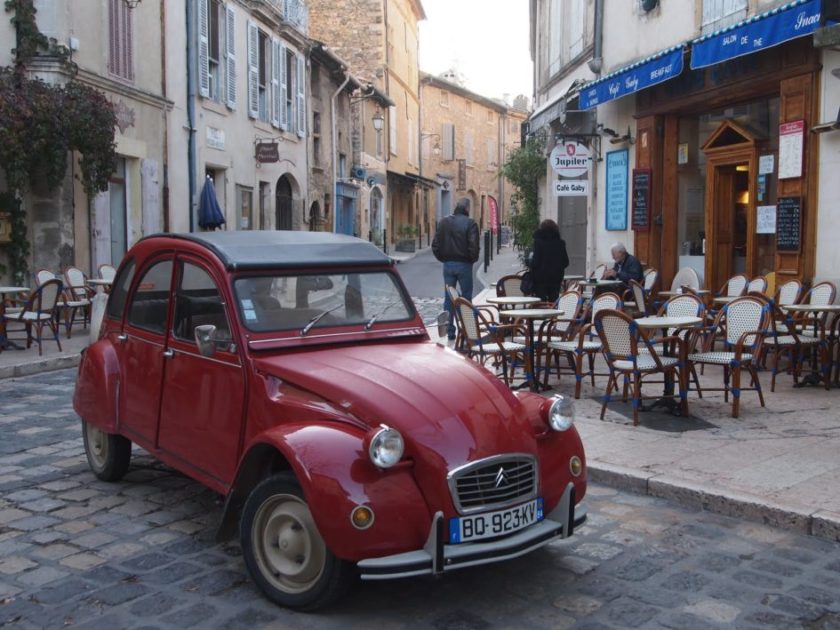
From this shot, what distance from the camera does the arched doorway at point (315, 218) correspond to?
27.1m

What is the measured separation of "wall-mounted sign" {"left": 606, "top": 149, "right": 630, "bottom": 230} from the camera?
43.4 feet

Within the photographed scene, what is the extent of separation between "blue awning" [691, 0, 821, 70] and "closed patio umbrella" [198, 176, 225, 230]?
35.9ft

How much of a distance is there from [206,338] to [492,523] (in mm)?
1623

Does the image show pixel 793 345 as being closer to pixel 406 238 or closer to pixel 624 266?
pixel 624 266

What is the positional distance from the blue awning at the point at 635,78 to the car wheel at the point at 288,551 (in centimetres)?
843

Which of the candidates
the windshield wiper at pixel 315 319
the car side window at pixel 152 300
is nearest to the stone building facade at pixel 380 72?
the car side window at pixel 152 300

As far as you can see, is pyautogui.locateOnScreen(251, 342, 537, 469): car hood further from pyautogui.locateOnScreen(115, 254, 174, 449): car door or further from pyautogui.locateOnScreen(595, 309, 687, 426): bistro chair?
pyautogui.locateOnScreen(595, 309, 687, 426): bistro chair

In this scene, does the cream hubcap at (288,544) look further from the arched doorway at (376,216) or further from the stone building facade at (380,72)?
the arched doorway at (376,216)

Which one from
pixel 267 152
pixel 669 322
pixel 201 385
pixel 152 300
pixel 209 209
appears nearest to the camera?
pixel 201 385

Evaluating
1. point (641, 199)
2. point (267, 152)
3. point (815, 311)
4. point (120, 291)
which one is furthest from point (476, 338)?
point (267, 152)

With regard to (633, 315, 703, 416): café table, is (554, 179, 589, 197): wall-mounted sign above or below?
above

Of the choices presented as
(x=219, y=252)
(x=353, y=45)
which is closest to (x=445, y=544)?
(x=219, y=252)

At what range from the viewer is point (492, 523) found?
3.53 metres

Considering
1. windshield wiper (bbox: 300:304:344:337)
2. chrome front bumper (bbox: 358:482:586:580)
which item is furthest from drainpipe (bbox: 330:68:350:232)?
chrome front bumper (bbox: 358:482:586:580)
